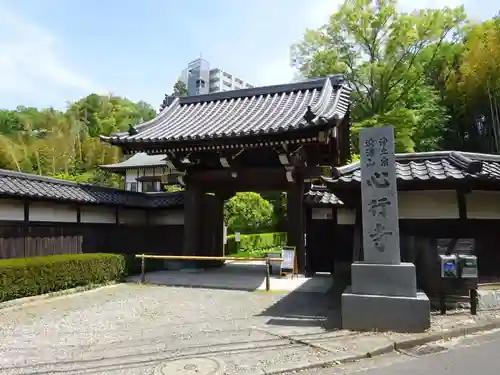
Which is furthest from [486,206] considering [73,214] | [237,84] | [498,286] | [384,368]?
[237,84]

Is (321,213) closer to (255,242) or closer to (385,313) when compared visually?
(385,313)

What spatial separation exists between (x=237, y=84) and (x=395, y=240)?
109m

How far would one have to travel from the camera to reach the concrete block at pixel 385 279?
6.05 metres

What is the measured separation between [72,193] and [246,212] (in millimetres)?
Result: 14462

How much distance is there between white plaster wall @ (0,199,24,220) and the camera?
10117mm

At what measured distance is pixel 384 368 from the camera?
4684 mm

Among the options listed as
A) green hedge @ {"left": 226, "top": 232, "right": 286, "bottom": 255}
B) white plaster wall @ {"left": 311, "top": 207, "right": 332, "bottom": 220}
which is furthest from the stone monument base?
green hedge @ {"left": 226, "top": 232, "right": 286, "bottom": 255}

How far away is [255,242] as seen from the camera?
Result: 84.7 ft

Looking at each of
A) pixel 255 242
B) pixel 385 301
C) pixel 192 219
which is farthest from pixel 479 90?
pixel 385 301

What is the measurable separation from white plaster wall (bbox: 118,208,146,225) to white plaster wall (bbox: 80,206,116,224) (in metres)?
0.40

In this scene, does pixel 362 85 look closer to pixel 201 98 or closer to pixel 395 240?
pixel 201 98

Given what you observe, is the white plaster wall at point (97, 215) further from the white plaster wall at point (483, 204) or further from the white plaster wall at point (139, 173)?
the white plaster wall at point (139, 173)

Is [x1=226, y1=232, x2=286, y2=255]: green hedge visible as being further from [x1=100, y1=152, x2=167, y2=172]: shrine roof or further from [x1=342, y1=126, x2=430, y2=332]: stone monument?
[x1=342, y1=126, x2=430, y2=332]: stone monument

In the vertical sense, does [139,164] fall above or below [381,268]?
above
